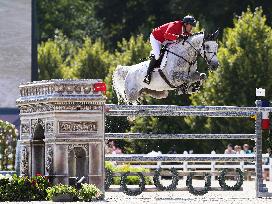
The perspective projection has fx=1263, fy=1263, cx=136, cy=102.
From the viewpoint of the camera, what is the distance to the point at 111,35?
66.8 meters

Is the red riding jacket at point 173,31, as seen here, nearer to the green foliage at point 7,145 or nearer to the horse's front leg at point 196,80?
the horse's front leg at point 196,80

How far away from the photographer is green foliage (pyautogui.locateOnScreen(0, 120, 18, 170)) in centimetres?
2772

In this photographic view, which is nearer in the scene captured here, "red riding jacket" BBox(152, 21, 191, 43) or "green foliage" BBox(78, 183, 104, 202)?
"green foliage" BBox(78, 183, 104, 202)

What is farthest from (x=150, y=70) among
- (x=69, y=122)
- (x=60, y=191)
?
(x=60, y=191)

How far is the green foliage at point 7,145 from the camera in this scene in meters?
27.7

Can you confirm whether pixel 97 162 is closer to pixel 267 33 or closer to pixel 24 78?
pixel 267 33

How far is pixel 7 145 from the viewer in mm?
27750

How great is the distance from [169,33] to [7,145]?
298 inches

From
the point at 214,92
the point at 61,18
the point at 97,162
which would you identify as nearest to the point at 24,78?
the point at 214,92

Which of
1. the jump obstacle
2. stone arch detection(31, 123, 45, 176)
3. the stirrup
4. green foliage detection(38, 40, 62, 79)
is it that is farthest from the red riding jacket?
green foliage detection(38, 40, 62, 79)

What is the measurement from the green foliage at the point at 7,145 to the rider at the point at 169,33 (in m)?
6.81

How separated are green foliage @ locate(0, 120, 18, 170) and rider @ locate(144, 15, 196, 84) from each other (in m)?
6.81

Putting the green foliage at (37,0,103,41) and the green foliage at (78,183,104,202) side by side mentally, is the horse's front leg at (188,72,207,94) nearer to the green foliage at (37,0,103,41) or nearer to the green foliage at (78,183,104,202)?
the green foliage at (78,183,104,202)

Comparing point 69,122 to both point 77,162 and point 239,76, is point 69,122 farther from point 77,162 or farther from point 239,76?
point 239,76
